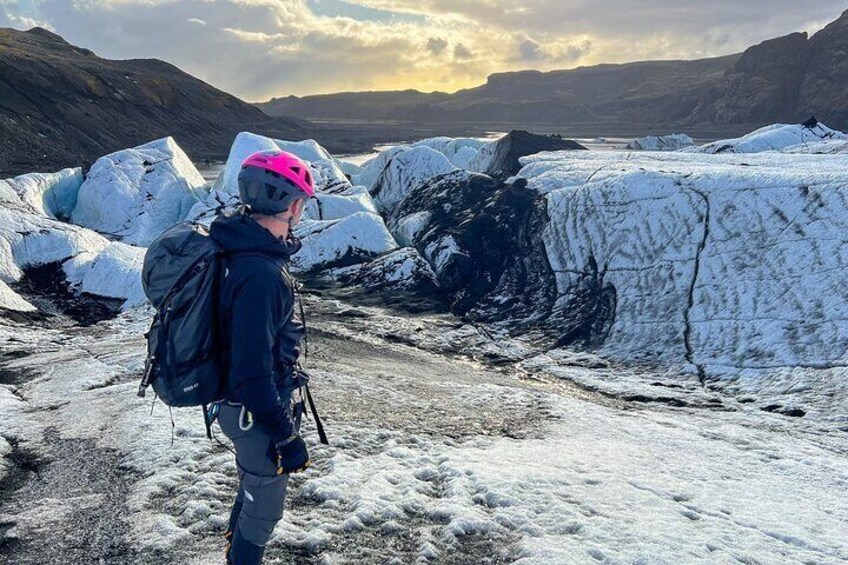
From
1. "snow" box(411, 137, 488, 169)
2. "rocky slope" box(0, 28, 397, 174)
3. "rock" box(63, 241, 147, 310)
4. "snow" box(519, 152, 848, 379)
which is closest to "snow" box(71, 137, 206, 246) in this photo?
"rock" box(63, 241, 147, 310)

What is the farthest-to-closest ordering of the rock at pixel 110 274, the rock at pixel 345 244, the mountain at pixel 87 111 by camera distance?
the mountain at pixel 87 111 < the rock at pixel 345 244 < the rock at pixel 110 274

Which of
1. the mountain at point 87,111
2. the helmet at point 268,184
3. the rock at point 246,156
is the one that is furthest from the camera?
the mountain at point 87,111

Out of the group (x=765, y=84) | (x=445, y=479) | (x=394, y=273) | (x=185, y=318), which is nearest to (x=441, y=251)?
(x=394, y=273)

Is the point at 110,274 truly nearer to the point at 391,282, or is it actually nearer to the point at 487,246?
the point at 391,282

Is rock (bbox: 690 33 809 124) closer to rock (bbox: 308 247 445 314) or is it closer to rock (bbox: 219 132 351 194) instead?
rock (bbox: 219 132 351 194)

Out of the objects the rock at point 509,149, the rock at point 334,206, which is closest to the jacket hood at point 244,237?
the rock at point 334,206

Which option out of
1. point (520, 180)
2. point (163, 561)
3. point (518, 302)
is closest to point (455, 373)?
point (518, 302)

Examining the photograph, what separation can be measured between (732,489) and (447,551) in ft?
13.1

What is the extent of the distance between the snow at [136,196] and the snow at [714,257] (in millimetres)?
14958

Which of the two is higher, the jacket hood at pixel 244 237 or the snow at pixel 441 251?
the jacket hood at pixel 244 237

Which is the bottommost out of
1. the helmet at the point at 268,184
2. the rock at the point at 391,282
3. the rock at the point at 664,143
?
the rock at the point at 391,282

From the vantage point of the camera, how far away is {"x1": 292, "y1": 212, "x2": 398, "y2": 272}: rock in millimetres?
22547

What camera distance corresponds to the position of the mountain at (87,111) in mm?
68250

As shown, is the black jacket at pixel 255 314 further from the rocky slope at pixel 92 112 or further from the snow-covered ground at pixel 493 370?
the rocky slope at pixel 92 112
